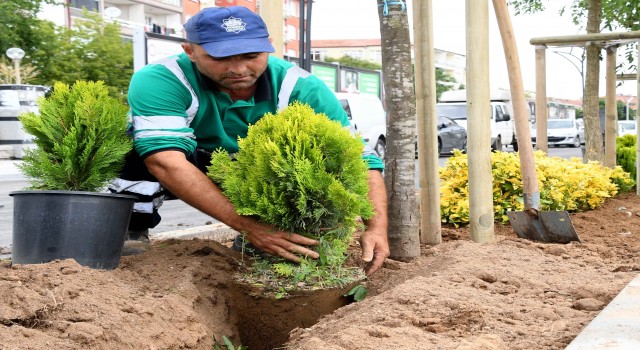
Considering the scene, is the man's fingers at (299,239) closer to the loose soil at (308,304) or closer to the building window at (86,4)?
the loose soil at (308,304)

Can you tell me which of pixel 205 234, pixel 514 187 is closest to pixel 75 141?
pixel 205 234

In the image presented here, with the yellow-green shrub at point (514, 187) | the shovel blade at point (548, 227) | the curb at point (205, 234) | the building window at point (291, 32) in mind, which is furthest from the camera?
the building window at point (291, 32)

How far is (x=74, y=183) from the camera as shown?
3707 mm

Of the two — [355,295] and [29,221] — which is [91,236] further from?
[355,295]

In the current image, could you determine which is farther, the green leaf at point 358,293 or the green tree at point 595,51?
the green tree at point 595,51

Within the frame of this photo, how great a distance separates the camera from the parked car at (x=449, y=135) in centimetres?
2525

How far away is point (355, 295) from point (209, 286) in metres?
0.67

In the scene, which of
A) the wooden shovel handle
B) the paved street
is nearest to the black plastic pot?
the paved street

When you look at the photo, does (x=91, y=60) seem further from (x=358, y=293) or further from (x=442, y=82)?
(x=442, y=82)

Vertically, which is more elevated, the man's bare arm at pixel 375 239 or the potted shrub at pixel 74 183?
the potted shrub at pixel 74 183

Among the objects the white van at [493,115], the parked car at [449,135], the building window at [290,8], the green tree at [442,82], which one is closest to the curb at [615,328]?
the parked car at [449,135]

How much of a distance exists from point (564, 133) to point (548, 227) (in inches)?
1400

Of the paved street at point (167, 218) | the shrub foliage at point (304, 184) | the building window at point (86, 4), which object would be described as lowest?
the paved street at point (167, 218)

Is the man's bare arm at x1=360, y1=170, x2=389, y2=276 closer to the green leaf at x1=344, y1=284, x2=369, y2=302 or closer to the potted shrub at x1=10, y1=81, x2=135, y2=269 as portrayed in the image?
the green leaf at x1=344, y1=284, x2=369, y2=302
